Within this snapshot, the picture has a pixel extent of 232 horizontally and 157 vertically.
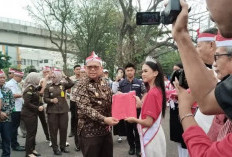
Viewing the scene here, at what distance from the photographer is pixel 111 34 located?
83.4 ft

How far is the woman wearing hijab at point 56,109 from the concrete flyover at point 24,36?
19206mm

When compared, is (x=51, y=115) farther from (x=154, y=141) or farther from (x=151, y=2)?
(x=151, y=2)

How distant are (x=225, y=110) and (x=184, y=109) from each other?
319 millimetres

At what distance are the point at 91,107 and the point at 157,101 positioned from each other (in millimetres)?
852

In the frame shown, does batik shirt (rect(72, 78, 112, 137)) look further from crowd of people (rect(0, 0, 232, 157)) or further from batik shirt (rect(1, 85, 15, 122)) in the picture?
batik shirt (rect(1, 85, 15, 122))

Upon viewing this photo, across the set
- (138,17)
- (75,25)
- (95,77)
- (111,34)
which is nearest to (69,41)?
(75,25)

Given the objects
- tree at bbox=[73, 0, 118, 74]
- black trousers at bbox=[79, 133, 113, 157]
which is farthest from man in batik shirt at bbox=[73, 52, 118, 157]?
tree at bbox=[73, 0, 118, 74]

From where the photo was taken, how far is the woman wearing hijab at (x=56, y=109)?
19.9 ft

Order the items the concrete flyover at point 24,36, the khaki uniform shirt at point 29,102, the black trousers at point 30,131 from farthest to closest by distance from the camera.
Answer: the concrete flyover at point 24,36, the khaki uniform shirt at point 29,102, the black trousers at point 30,131

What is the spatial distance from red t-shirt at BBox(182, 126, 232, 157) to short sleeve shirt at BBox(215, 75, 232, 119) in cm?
12

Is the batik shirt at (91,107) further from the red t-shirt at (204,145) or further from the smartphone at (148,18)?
the red t-shirt at (204,145)

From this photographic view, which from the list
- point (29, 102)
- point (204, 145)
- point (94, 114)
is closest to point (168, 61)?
point (29, 102)

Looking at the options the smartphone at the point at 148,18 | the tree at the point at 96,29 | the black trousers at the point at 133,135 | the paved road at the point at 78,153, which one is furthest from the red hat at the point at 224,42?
the tree at the point at 96,29

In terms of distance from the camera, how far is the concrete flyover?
23.2 m
